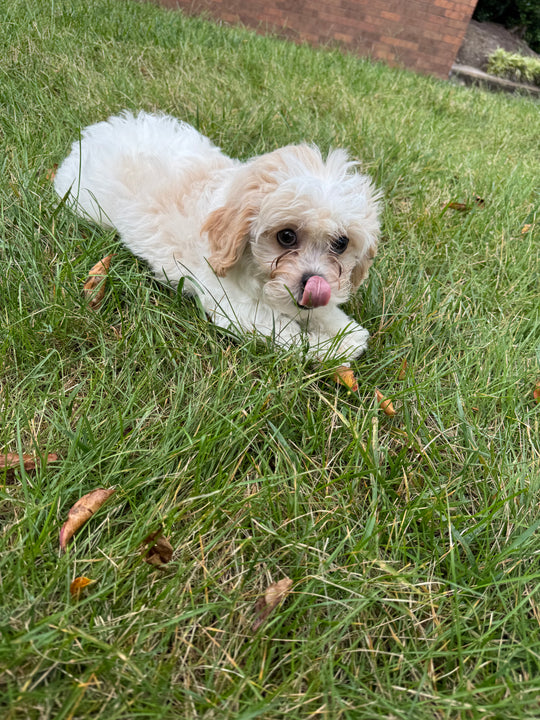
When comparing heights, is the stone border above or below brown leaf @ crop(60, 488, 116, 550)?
above

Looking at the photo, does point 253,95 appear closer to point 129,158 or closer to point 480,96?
point 129,158

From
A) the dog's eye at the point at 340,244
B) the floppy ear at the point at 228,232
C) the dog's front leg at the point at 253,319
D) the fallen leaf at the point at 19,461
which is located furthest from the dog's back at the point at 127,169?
the fallen leaf at the point at 19,461

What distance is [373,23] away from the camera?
891cm

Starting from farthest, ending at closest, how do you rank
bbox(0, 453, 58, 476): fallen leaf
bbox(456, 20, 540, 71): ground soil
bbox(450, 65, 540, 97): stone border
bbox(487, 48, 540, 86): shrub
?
bbox(456, 20, 540, 71): ground soil
bbox(487, 48, 540, 86): shrub
bbox(450, 65, 540, 97): stone border
bbox(0, 453, 58, 476): fallen leaf

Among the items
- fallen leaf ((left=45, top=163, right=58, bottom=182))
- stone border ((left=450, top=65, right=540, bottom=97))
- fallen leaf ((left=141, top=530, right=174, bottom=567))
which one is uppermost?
stone border ((left=450, top=65, right=540, bottom=97))

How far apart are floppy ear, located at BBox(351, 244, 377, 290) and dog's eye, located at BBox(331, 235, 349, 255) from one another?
153mm

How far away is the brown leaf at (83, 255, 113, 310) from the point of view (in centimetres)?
217

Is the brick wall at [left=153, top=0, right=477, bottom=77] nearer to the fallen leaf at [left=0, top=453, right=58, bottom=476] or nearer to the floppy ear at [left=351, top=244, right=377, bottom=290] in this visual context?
the floppy ear at [left=351, top=244, right=377, bottom=290]

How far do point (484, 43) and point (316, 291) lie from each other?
42.8 feet

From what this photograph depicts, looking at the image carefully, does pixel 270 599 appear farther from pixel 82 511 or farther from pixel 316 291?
pixel 316 291

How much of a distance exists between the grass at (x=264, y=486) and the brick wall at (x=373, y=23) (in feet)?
23.0

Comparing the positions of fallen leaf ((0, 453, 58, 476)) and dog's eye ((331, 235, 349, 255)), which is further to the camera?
dog's eye ((331, 235, 349, 255))

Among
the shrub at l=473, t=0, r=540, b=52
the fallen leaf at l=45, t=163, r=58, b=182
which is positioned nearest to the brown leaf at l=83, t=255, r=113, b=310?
the fallen leaf at l=45, t=163, r=58, b=182

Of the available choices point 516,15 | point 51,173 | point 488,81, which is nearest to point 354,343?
point 51,173
